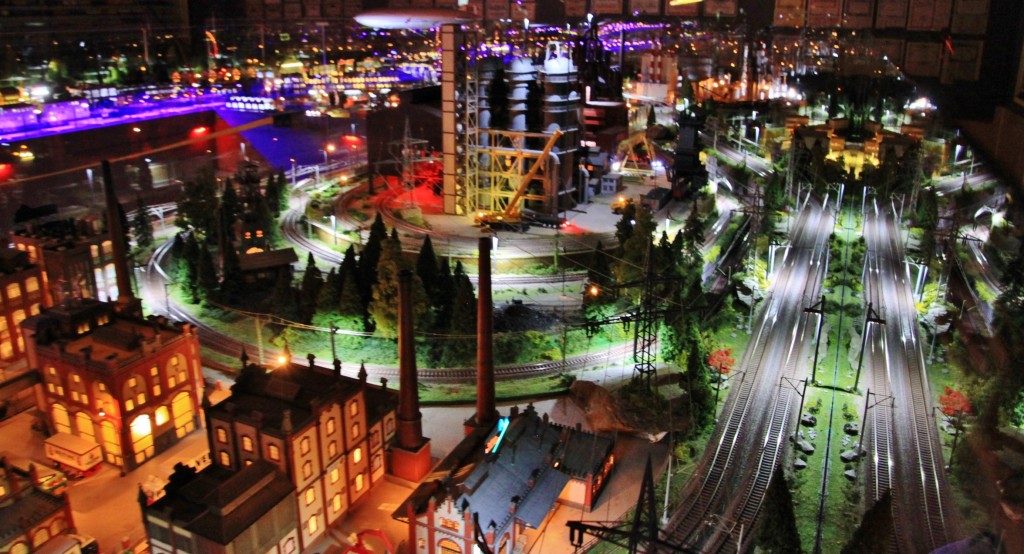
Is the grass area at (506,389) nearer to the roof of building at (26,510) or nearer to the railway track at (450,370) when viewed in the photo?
the railway track at (450,370)

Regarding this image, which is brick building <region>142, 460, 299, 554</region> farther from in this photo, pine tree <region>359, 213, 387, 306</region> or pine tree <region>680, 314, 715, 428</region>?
pine tree <region>359, 213, 387, 306</region>

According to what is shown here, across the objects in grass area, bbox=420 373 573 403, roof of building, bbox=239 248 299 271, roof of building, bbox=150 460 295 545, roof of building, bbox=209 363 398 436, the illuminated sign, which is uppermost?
roof of building, bbox=209 363 398 436

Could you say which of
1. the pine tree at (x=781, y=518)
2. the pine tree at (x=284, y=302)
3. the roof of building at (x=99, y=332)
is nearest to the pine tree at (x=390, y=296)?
the pine tree at (x=284, y=302)

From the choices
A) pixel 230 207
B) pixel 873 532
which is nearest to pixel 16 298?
pixel 230 207

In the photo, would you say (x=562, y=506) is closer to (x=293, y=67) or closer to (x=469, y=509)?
(x=469, y=509)

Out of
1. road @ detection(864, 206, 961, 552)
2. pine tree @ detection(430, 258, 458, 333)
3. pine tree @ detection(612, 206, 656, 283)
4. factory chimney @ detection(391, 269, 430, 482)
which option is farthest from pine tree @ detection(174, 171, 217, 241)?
road @ detection(864, 206, 961, 552)

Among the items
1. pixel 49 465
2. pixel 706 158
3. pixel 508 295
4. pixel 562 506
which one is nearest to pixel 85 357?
pixel 49 465
